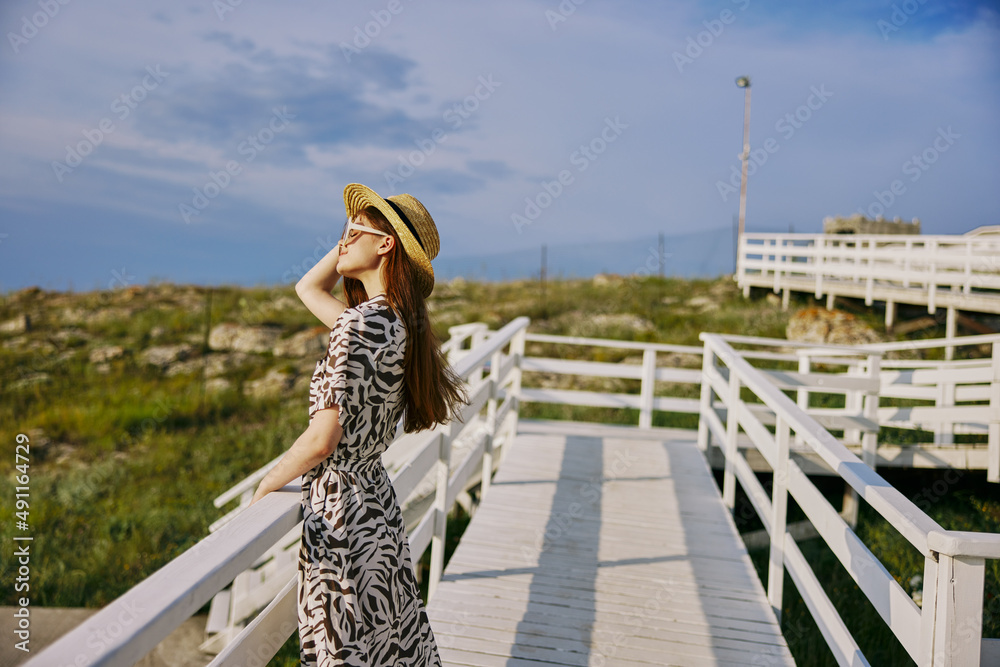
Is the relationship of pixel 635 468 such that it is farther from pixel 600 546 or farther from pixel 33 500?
pixel 33 500

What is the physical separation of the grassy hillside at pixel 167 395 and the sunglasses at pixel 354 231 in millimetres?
4510

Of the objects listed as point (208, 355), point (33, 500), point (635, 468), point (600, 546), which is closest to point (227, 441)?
A: point (33, 500)

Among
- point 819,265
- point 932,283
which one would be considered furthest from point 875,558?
point 819,265

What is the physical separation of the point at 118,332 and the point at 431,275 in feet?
57.2

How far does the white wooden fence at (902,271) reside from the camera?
12602 mm

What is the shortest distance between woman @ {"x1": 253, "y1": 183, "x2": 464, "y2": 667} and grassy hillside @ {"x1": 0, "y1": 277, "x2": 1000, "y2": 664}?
4.08 m

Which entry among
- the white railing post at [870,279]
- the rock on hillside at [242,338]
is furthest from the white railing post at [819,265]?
the rock on hillside at [242,338]

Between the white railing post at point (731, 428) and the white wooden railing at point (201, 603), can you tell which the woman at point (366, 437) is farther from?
the white railing post at point (731, 428)

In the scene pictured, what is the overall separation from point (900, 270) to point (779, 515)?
13827 millimetres

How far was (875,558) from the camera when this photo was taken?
2203 mm

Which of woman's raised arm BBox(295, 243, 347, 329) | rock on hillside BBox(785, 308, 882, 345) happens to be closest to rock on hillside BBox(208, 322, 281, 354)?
rock on hillside BBox(785, 308, 882, 345)

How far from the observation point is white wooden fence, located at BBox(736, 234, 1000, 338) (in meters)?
12.6

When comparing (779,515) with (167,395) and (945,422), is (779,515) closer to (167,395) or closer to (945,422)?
(945,422)

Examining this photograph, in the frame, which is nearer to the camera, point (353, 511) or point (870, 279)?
point (353, 511)
